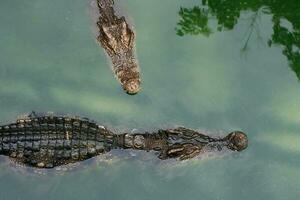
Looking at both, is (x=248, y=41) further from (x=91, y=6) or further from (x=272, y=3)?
(x=91, y=6)

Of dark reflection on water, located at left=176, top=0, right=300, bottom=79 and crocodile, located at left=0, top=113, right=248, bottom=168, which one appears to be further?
dark reflection on water, located at left=176, top=0, right=300, bottom=79

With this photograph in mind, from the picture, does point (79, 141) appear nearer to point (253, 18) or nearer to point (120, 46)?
point (120, 46)

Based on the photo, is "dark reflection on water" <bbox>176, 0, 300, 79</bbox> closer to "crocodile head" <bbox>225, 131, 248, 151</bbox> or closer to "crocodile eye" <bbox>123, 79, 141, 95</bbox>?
"crocodile eye" <bbox>123, 79, 141, 95</bbox>

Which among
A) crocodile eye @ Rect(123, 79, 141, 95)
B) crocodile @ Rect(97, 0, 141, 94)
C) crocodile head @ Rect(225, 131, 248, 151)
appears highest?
crocodile @ Rect(97, 0, 141, 94)

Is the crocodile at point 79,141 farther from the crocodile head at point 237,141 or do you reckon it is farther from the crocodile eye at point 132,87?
the crocodile eye at point 132,87

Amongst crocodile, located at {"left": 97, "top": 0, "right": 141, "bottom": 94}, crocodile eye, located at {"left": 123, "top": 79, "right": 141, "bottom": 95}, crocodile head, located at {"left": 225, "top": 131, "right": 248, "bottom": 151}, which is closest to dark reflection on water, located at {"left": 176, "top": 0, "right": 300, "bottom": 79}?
crocodile, located at {"left": 97, "top": 0, "right": 141, "bottom": 94}

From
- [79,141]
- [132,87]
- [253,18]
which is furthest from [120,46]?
[253,18]

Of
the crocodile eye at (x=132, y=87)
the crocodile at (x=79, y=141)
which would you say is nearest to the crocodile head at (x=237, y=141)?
the crocodile at (x=79, y=141)
